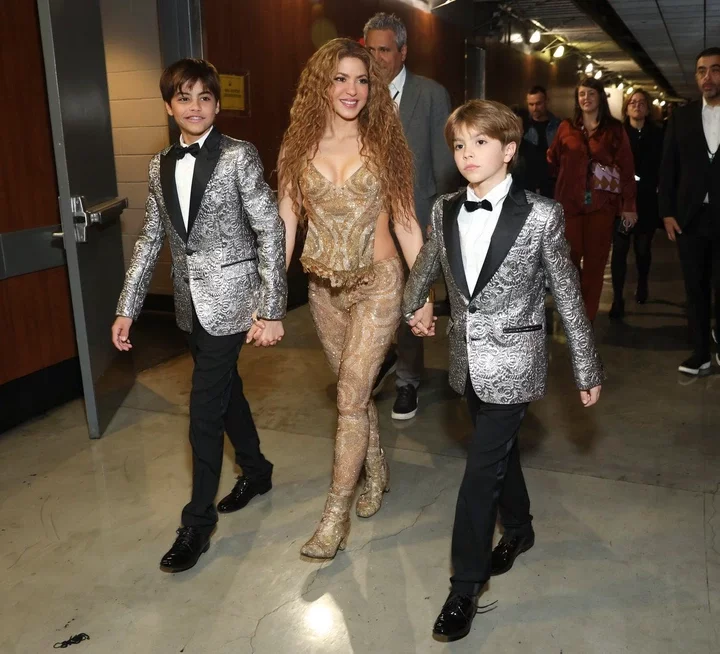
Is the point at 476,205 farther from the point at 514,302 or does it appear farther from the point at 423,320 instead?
the point at 423,320

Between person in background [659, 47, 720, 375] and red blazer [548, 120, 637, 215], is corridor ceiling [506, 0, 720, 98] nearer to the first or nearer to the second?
red blazer [548, 120, 637, 215]

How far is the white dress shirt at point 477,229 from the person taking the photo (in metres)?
2.06

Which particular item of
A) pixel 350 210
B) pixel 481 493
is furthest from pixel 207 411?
pixel 481 493

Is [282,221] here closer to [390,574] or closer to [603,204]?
[390,574]

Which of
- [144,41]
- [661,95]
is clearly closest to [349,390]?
[144,41]

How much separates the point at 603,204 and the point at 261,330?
3011mm

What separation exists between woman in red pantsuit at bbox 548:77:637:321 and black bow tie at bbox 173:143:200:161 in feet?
9.31

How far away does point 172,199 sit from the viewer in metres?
2.43

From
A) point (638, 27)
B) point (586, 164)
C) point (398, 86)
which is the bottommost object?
point (586, 164)

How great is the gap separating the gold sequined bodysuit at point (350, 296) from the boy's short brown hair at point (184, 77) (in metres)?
0.40

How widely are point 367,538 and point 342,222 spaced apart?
1048 mm

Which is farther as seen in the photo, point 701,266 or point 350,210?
point 701,266

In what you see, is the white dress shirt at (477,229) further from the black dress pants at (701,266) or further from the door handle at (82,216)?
the black dress pants at (701,266)

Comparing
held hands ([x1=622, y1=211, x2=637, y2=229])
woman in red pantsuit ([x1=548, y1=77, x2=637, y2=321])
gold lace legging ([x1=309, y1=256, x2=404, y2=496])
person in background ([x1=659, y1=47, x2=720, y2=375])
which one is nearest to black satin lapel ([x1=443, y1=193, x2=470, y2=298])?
gold lace legging ([x1=309, y1=256, x2=404, y2=496])
